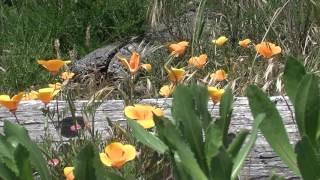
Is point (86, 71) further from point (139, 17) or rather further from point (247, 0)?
point (247, 0)

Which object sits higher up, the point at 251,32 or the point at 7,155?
the point at 7,155

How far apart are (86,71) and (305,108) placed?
436cm

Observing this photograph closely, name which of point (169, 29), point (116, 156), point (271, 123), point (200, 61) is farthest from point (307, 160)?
point (169, 29)

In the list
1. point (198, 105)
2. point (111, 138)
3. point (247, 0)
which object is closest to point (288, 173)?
point (111, 138)

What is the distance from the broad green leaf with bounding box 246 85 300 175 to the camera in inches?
58.1

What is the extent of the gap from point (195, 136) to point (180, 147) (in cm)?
4

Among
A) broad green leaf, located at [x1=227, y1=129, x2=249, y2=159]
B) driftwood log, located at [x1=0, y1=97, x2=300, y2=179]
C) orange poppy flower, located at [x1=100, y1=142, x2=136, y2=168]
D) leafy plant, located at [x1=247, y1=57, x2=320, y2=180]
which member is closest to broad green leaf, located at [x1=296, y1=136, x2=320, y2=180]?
leafy plant, located at [x1=247, y1=57, x2=320, y2=180]

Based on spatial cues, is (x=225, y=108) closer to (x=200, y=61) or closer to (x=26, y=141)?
(x=26, y=141)

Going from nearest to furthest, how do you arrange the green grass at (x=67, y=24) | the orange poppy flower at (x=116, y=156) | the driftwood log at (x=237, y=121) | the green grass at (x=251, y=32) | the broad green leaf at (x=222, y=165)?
the broad green leaf at (x=222, y=165), the orange poppy flower at (x=116, y=156), the driftwood log at (x=237, y=121), the green grass at (x=251, y=32), the green grass at (x=67, y=24)

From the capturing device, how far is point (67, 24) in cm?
655

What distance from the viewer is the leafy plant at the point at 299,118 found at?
1309mm

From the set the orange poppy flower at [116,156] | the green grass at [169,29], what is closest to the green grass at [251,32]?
the green grass at [169,29]

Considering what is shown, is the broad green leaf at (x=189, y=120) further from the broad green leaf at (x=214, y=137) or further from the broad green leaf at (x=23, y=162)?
the broad green leaf at (x=23, y=162)

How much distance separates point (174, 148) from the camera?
135 cm
